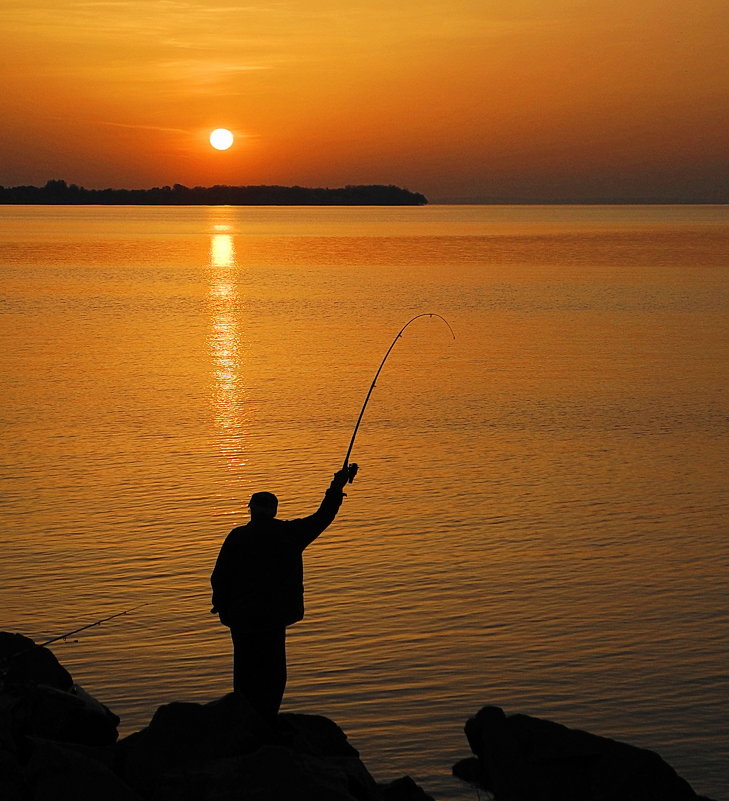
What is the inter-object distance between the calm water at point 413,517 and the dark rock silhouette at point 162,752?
106cm

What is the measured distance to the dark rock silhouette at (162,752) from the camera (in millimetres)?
5656

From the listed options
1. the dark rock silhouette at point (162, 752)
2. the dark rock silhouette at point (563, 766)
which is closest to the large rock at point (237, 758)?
the dark rock silhouette at point (162, 752)

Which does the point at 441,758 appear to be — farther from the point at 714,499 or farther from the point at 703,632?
the point at 714,499

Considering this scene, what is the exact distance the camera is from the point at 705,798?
21.3ft

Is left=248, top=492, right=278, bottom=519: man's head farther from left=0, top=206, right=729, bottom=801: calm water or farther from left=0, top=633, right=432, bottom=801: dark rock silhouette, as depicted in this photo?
left=0, top=206, right=729, bottom=801: calm water

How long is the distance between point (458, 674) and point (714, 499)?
632 centimetres

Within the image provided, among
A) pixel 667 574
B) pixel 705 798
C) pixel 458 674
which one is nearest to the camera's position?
pixel 705 798

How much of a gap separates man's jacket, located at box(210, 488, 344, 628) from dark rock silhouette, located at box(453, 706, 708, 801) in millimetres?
1284

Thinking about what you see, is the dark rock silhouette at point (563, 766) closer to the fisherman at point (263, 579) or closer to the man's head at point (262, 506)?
the fisherman at point (263, 579)

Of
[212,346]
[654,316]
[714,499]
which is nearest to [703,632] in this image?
[714,499]

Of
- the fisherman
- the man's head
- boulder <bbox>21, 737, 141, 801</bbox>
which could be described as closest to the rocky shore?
boulder <bbox>21, 737, 141, 801</bbox>

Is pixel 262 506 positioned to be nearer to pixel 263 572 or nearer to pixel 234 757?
pixel 263 572

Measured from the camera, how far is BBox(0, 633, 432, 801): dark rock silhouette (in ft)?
18.6

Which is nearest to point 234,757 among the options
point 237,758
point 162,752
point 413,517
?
point 237,758
